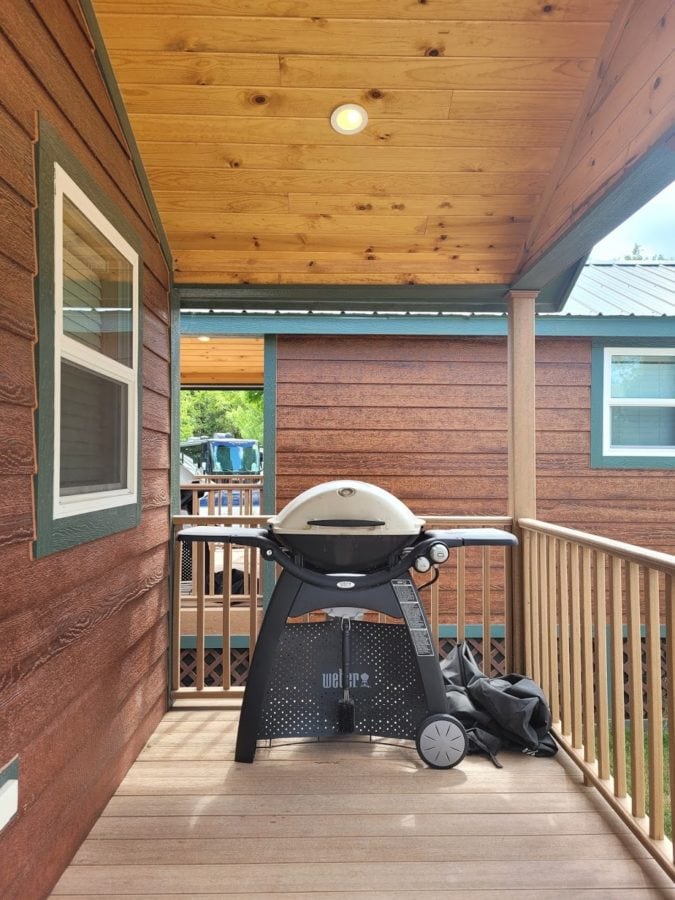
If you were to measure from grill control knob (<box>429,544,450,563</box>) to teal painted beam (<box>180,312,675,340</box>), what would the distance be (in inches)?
126

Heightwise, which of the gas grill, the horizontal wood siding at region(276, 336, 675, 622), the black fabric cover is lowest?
the black fabric cover

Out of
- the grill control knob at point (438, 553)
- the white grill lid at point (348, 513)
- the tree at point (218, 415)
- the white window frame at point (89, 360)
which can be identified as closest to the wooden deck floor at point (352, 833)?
the grill control knob at point (438, 553)

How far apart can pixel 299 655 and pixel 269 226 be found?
2046mm

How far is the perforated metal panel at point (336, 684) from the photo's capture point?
9.36 ft

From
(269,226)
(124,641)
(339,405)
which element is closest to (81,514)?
(124,641)

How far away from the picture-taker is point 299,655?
293 cm

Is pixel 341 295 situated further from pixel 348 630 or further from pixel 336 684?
pixel 336 684

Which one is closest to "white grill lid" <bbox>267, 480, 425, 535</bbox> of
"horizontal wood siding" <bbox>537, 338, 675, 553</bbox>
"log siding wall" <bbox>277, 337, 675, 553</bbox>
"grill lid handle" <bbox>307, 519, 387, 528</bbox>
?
"grill lid handle" <bbox>307, 519, 387, 528</bbox>

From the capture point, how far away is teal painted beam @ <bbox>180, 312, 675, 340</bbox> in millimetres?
5559

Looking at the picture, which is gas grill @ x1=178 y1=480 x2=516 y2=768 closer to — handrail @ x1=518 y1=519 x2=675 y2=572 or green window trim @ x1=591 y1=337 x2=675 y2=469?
handrail @ x1=518 y1=519 x2=675 y2=572

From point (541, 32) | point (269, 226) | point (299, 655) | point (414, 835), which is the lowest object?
point (414, 835)

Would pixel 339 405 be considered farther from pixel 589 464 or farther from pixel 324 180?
pixel 324 180

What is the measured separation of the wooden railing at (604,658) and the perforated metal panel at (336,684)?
0.67m

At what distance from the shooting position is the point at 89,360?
229cm
